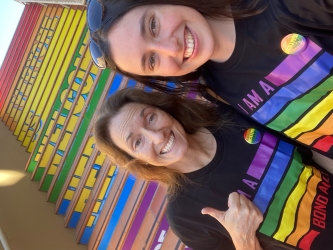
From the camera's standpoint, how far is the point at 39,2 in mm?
5273

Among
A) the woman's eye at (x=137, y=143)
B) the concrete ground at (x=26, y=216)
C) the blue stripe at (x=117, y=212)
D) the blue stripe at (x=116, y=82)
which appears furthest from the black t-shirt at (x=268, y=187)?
the blue stripe at (x=116, y=82)

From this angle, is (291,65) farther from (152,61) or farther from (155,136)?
(155,136)

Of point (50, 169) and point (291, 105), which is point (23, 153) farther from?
point (291, 105)

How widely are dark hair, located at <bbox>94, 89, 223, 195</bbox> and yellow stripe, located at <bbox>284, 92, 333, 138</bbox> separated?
1.00 ft

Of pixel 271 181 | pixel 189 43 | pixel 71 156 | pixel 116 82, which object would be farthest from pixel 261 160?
pixel 71 156

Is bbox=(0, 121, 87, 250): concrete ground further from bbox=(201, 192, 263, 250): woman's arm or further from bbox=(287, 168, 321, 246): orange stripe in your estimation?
bbox=(287, 168, 321, 246): orange stripe

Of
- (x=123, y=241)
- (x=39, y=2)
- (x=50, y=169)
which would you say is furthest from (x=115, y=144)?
(x=39, y=2)

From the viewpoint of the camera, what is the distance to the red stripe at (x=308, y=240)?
127 centimetres

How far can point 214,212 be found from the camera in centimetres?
125

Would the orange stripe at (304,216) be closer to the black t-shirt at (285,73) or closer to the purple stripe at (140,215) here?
the black t-shirt at (285,73)

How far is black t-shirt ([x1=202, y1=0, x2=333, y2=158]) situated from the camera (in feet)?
3.13

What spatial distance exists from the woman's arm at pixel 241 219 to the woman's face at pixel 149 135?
25cm

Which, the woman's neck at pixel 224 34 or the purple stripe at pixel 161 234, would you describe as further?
the purple stripe at pixel 161 234

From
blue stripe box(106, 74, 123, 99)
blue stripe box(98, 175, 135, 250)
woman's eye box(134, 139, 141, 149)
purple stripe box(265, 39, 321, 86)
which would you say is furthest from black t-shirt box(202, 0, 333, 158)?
blue stripe box(106, 74, 123, 99)
